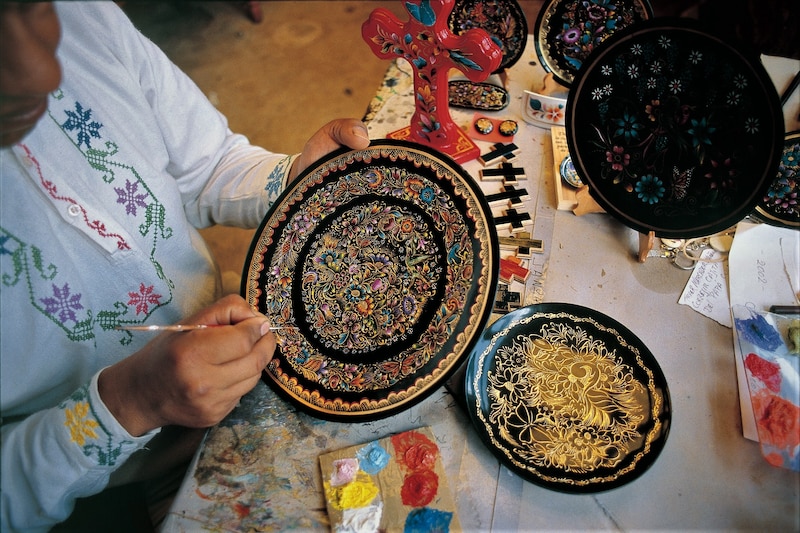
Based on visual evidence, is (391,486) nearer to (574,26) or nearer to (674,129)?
(674,129)

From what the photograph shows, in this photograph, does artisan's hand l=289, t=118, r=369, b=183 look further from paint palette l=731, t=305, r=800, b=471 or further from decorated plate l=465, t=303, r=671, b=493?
paint palette l=731, t=305, r=800, b=471

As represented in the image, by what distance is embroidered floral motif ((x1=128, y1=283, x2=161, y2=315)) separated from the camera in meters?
0.72

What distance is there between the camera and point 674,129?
2.51 ft

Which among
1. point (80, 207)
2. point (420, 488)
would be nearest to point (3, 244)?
point (80, 207)

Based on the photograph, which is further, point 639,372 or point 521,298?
point 521,298

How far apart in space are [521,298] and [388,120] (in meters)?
0.55

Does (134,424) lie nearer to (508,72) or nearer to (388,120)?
(388,120)

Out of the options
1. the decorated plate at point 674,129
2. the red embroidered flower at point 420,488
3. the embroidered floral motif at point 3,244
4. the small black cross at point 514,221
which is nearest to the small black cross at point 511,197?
the small black cross at point 514,221

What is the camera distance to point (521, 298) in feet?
2.82

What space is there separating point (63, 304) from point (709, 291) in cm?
98

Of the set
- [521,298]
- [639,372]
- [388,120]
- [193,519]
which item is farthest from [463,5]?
[193,519]

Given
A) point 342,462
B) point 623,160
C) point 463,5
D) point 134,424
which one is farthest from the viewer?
point 463,5

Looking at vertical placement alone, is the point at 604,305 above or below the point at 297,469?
above

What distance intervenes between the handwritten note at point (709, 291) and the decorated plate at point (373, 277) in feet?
1.32
